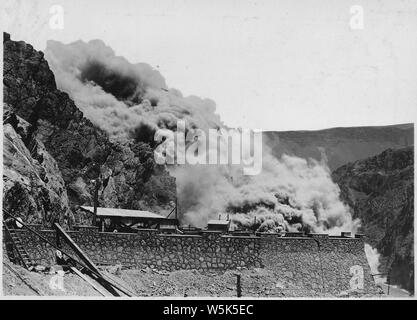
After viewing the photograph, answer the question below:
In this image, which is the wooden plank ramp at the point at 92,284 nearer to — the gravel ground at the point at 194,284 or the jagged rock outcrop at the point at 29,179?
the gravel ground at the point at 194,284

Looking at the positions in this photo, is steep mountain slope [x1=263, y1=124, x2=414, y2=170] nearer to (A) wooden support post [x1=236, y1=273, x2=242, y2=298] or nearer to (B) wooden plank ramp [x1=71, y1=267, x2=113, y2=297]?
(A) wooden support post [x1=236, y1=273, x2=242, y2=298]

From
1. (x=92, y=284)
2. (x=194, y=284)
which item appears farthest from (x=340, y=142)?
(x=92, y=284)

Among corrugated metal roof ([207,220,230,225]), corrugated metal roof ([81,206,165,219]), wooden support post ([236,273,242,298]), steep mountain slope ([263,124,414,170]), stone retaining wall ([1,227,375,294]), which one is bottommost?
wooden support post ([236,273,242,298])

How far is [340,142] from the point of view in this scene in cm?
1964

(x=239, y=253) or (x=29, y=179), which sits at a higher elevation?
(x=29, y=179)

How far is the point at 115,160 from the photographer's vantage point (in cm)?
1877

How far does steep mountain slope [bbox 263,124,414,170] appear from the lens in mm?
17938

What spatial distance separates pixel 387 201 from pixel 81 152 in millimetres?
9223

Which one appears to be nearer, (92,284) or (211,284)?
(92,284)

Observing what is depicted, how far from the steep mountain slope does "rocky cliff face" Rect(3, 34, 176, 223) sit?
10.8 feet

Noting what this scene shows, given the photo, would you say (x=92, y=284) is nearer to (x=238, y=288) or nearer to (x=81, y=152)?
(x=238, y=288)

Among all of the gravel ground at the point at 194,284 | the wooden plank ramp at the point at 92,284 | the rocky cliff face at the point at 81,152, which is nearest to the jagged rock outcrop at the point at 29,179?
the rocky cliff face at the point at 81,152

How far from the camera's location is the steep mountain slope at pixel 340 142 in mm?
17938

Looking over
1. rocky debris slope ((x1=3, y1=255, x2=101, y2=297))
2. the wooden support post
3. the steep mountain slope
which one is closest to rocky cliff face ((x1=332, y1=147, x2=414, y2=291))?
the steep mountain slope
